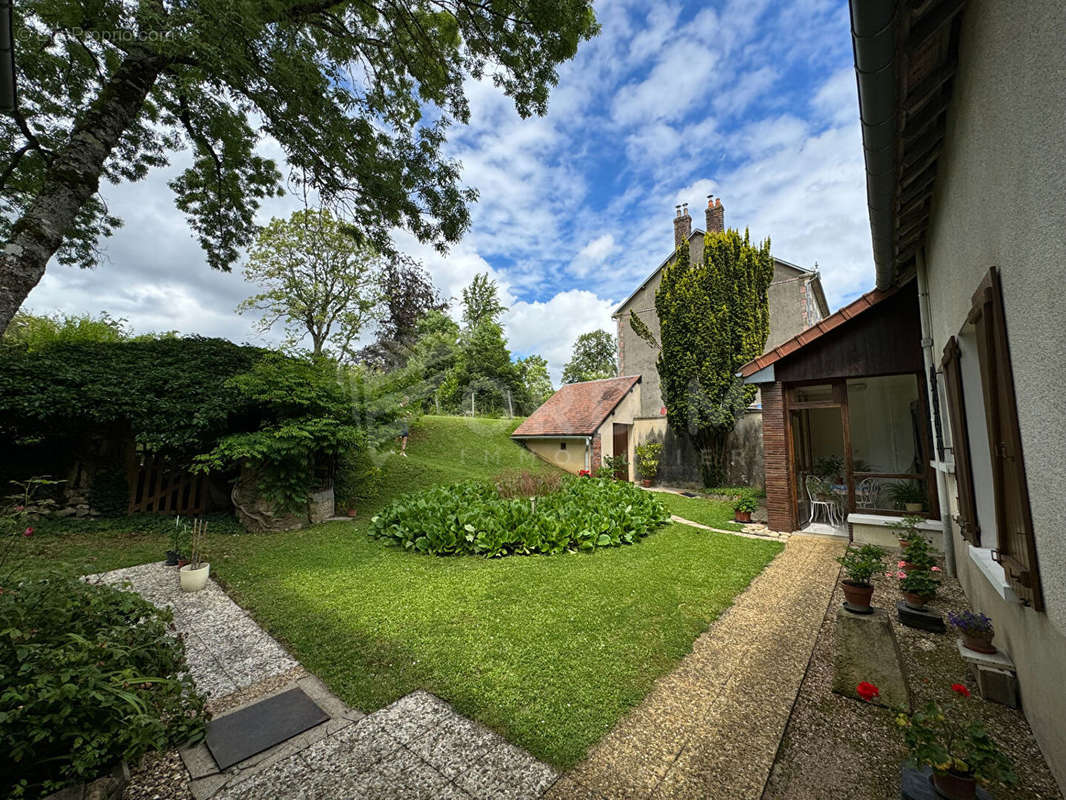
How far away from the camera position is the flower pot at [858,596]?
150 inches

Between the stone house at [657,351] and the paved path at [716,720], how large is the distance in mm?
10011

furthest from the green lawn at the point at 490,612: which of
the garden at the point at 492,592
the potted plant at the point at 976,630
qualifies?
the potted plant at the point at 976,630

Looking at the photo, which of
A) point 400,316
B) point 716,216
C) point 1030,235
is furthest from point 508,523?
point 400,316

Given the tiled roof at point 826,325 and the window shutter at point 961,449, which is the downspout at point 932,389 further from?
the window shutter at point 961,449

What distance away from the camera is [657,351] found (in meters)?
17.5

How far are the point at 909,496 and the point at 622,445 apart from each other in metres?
9.53

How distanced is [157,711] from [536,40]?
8128 millimetres

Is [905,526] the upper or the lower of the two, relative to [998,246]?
lower

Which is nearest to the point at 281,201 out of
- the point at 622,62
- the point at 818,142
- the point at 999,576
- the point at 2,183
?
the point at 2,183

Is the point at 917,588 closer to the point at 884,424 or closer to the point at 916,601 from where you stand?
the point at 916,601

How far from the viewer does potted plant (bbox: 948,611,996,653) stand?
9.38 feet

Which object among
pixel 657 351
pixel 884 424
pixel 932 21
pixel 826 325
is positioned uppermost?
pixel 657 351

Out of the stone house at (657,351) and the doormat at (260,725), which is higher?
the stone house at (657,351)

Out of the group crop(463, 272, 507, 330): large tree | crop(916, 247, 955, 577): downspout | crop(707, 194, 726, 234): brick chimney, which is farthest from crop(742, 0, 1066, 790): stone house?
crop(463, 272, 507, 330): large tree
